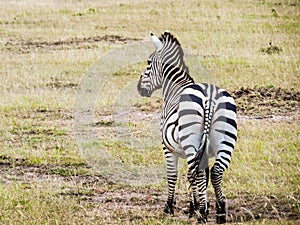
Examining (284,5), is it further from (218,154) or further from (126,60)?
(218,154)

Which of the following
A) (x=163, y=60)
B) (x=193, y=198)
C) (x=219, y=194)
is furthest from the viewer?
(x=163, y=60)

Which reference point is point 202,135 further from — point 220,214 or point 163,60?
point 163,60

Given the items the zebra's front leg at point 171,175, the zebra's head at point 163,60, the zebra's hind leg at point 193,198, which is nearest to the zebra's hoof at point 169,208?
the zebra's front leg at point 171,175

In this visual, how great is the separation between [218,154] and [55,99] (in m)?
7.07

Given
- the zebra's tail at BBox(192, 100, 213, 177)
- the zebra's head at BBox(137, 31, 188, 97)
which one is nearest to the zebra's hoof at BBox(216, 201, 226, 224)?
the zebra's tail at BBox(192, 100, 213, 177)

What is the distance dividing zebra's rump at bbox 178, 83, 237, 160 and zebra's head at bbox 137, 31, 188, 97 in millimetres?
979

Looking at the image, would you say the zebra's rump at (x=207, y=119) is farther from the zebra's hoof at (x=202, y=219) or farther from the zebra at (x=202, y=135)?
the zebra's hoof at (x=202, y=219)

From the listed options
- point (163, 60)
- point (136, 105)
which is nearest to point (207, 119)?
point (163, 60)

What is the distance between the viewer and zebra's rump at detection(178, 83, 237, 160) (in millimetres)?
6156

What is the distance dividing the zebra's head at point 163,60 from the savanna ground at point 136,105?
1.31m

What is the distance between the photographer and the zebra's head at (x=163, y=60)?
7281 millimetres

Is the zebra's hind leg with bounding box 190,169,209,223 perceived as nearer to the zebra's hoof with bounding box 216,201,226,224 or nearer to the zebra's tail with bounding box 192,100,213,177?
the zebra's tail with bounding box 192,100,213,177

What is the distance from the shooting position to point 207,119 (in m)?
6.11

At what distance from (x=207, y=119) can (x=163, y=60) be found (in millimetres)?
1492
